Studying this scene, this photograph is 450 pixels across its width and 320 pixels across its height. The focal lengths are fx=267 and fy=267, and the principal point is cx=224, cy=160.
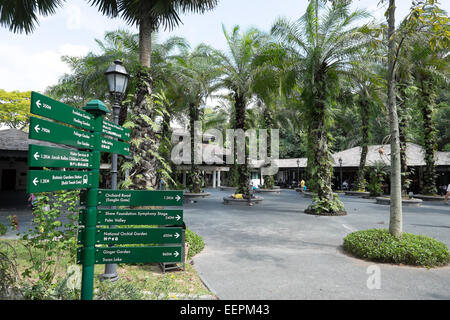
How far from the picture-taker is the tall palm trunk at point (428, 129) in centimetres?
1884

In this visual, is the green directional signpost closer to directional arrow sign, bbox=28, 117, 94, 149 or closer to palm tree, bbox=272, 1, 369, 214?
directional arrow sign, bbox=28, 117, 94, 149

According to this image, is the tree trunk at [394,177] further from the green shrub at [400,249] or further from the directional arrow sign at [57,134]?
the directional arrow sign at [57,134]

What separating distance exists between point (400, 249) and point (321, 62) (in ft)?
31.1

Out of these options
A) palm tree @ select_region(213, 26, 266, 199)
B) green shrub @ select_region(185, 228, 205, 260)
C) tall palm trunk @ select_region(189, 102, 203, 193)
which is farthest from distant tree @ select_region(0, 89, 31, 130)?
green shrub @ select_region(185, 228, 205, 260)

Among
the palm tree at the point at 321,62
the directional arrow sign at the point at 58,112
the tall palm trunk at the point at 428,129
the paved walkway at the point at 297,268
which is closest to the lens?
the directional arrow sign at the point at 58,112

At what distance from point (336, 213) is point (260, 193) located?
1338 cm

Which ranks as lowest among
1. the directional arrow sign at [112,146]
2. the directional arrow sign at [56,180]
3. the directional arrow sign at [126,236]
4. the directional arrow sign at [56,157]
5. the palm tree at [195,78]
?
the directional arrow sign at [126,236]

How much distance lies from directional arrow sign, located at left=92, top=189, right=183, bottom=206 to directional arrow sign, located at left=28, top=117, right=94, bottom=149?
55 cm

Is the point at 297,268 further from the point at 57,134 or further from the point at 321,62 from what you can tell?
the point at 321,62

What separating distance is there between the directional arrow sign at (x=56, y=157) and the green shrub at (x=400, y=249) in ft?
19.2

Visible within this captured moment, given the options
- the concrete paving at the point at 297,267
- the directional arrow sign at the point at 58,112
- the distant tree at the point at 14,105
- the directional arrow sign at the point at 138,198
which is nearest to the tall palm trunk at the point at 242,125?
the concrete paving at the point at 297,267

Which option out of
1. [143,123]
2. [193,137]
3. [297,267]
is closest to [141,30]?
[143,123]
